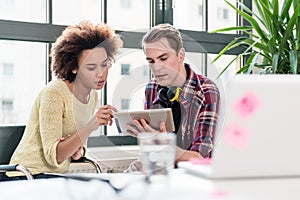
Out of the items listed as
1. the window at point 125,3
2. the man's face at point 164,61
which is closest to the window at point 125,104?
the man's face at point 164,61

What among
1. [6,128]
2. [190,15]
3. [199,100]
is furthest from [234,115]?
[190,15]

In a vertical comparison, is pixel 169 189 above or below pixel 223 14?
below

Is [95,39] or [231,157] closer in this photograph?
[231,157]

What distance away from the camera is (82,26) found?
2.63m

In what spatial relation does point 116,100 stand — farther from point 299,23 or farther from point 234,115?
point 234,115

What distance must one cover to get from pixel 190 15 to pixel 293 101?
2790 mm

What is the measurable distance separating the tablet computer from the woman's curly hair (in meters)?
0.62

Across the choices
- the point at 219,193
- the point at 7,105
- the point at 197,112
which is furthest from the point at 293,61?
the point at 219,193

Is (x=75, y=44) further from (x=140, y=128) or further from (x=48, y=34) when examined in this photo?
(x=140, y=128)

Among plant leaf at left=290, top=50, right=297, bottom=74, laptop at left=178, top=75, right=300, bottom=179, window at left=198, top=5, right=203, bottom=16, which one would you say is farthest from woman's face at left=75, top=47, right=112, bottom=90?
laptop at left=178, top=75, right=300, bottom=179

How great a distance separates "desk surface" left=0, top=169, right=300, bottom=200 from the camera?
77cm

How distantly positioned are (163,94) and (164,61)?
0.17 meters

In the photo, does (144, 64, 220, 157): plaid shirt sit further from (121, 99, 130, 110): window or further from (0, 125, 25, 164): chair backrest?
(0, 125, 25, 164): chair backrest

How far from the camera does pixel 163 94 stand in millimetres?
2174
